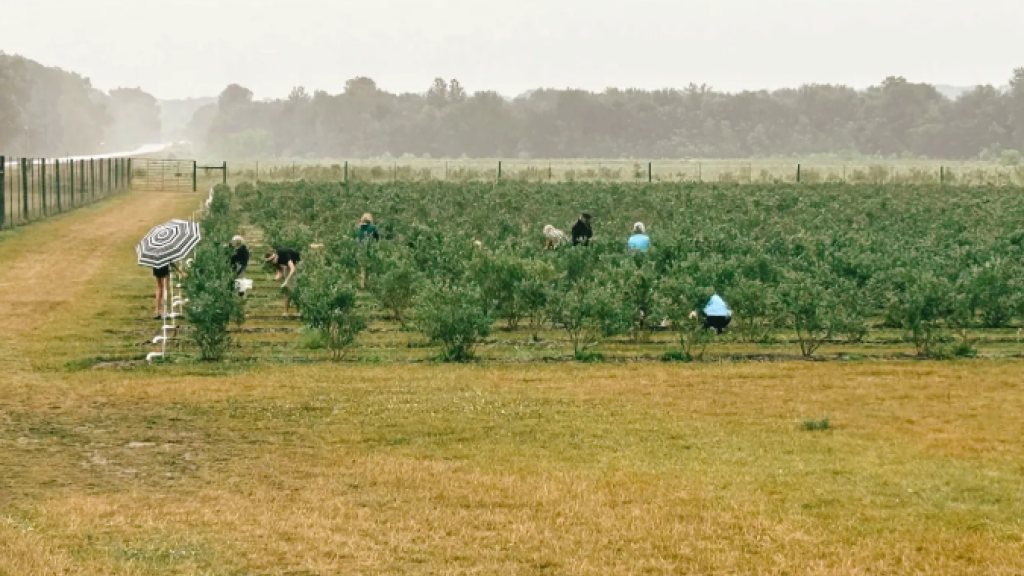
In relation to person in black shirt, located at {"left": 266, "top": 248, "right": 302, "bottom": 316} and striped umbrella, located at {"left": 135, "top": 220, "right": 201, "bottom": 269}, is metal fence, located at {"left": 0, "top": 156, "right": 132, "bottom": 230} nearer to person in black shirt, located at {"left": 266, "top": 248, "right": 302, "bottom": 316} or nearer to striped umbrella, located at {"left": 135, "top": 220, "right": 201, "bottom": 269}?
person in black shirt, located at {"left": 266, "top": 248, "right": 302, "bottom": 316}

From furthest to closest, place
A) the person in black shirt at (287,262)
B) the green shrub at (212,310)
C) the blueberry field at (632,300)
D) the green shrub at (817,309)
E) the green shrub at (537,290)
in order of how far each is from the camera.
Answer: the person in black shirt at (287,262)
the green shrub at (537,290)
the green shrub at (817,309)
the blueberry field at (632,300)
the green shrub at (212,310)

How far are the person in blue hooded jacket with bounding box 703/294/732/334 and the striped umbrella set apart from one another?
9.13 metres

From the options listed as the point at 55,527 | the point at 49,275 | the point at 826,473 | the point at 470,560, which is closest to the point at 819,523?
the point at 826,473

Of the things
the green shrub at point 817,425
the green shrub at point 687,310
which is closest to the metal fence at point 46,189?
the green shrub at point 687,310

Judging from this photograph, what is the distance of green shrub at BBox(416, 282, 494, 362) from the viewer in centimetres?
2456

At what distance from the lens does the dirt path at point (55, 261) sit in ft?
90.8

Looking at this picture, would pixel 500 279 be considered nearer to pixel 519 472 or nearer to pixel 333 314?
pixel 333 314

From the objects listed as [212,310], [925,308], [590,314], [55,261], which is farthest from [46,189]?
[925,308]

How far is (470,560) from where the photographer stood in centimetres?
1261

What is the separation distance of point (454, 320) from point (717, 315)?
512 centimetres

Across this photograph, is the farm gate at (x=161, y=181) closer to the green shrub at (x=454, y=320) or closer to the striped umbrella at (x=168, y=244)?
the striped umbrella at (x=168, y=244)

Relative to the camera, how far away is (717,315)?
1052 inches

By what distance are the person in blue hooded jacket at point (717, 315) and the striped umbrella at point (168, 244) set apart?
9132 millimetres

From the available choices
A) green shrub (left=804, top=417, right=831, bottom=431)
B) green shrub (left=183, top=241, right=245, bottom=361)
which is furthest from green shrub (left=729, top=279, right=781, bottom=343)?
green shrub (left=183, top=241, right=245, bottom=361)
